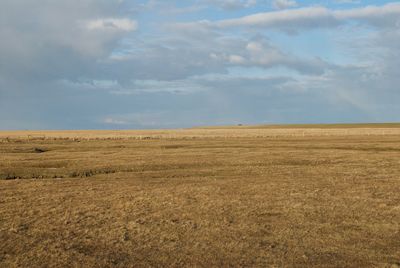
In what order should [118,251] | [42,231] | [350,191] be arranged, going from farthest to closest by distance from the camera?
[350,191]
[42,231]
[118,251]

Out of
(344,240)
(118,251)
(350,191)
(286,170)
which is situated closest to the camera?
(118,251)

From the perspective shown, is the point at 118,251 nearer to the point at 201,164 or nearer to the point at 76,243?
the point at 76,243

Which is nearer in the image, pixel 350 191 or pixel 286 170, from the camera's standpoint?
pixel 350 191

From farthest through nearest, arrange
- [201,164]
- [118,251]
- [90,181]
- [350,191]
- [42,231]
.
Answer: [201,164] → [90,181] → [350,191] → [42,231] → [118,251]

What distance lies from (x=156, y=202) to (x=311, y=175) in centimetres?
1249

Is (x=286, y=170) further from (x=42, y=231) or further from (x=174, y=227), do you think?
(x=42, y=231)

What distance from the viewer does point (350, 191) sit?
74.6 feet

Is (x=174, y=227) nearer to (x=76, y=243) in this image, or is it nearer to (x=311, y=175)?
(x=76, y=243)

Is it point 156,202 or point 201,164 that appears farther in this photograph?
point 201,164

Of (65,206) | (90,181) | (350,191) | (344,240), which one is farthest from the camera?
(90,181)

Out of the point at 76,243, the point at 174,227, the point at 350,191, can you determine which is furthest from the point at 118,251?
the point at 350,191

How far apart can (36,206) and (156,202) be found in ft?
15.7

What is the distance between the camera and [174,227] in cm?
1598

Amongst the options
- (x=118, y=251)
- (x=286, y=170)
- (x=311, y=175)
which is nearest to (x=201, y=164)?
(x=286, y=170)
